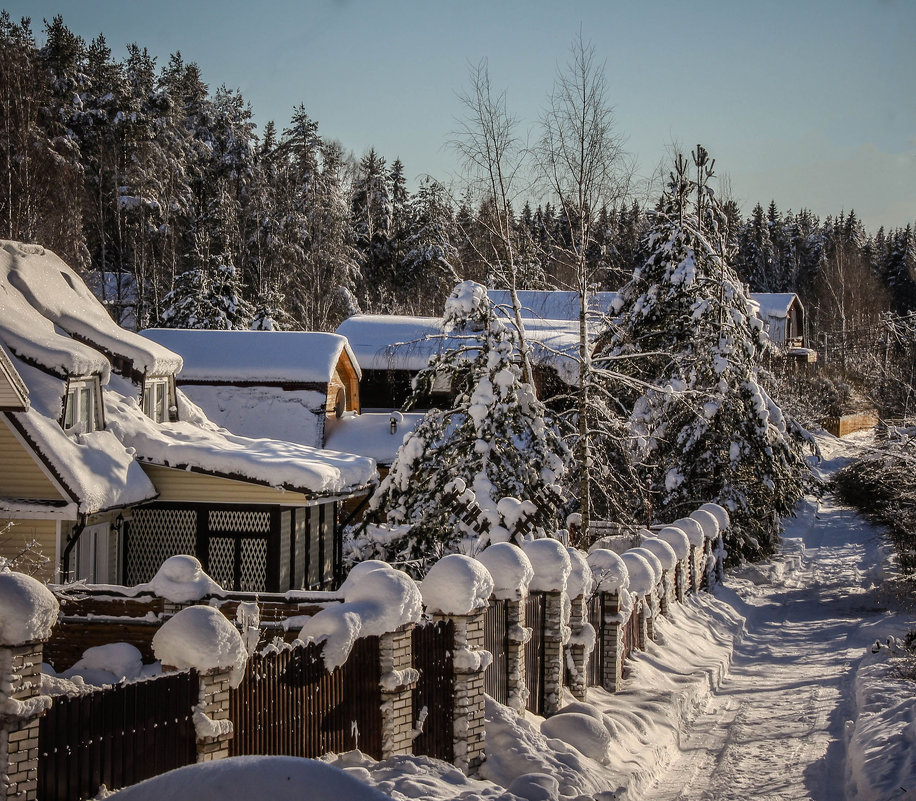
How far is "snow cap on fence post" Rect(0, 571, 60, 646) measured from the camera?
18.6ft

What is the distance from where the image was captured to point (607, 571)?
14141 millimetres

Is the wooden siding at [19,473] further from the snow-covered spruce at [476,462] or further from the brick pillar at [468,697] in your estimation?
the brick pillar at [468,697]

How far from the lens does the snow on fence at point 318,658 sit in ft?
19.2

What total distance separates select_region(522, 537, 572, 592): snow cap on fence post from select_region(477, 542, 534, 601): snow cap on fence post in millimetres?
1019

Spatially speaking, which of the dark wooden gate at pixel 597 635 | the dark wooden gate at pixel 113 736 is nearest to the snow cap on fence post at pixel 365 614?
the dark wooden gate at pixel 113 736

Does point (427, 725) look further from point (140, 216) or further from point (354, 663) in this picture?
point (140, 216)

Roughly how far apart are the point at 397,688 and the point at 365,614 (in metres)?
0.78

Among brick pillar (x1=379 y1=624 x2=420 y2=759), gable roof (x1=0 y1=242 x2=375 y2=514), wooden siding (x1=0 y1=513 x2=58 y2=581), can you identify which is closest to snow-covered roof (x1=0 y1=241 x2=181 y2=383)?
gable roof (x1=0 y1=242 x2=375 y2=514)

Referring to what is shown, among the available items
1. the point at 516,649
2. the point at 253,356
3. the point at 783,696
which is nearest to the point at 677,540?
the point at 783,696

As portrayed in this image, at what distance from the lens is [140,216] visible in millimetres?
42938

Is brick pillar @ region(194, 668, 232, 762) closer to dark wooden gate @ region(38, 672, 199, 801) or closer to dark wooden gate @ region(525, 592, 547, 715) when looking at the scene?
dark wooden gate @ region(38, 672, 199, 801)

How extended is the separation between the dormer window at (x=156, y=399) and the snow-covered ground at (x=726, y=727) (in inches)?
432

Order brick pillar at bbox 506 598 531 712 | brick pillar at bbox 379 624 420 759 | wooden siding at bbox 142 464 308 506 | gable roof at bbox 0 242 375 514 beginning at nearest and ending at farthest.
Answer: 1. brick pillar at bbox 379 624 420 759
2. brick pillar at bbox 506 598 531 712
3. gable roof at bbox 0 242 375 514
4. wooden siding at bbox 142 464 308 506

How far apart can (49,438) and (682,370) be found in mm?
16279
